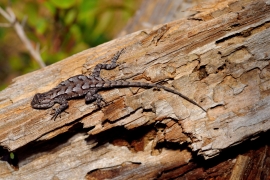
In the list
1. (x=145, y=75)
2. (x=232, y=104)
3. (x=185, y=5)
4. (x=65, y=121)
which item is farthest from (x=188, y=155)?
(x=185, y=5)

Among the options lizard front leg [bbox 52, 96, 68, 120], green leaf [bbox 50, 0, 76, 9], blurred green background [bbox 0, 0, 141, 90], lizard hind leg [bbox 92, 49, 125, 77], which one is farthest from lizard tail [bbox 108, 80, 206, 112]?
blurred green background [bbox 0, 0, 141, 90]

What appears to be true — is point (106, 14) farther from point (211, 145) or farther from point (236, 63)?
point (211, 145)

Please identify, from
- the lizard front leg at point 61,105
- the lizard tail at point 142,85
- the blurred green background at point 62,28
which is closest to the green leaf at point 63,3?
the blurred green background at point 62,28

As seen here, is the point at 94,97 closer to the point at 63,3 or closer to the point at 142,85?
the point at 142,85

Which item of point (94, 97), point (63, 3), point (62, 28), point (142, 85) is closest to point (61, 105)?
point (94, 97)

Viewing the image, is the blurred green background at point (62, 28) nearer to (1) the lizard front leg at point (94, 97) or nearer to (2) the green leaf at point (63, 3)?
(2) the green leaf at point (63, 3)

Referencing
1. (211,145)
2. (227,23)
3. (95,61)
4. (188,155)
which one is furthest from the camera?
(95,61)
